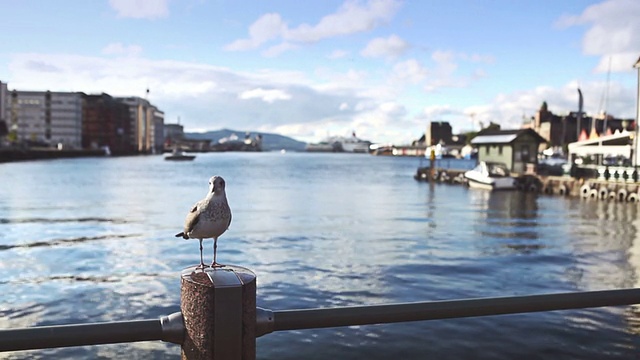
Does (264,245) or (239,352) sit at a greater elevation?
(239,352)

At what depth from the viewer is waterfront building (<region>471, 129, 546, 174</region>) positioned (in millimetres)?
68250

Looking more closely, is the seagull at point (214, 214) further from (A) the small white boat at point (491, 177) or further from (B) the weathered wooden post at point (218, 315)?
(A) the small white boat at point (491, 177)

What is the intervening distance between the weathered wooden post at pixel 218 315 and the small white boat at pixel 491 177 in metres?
64.2

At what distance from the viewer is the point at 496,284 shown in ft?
58.5

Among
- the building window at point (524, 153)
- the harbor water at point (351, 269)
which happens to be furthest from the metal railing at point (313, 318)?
the building window at point (524, 153)

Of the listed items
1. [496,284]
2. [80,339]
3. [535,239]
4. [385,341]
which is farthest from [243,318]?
[535,239]

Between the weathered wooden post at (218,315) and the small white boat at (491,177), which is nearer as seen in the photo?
the weathered wooden post at (218,315)

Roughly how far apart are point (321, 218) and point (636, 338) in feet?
86.3

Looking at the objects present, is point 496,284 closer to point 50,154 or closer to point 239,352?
point 239,352

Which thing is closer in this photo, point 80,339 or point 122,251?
point 80,339

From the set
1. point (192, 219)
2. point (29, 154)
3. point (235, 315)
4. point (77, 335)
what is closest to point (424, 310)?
point (235, 315)

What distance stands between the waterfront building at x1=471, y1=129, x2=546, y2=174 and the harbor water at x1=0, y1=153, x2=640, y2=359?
24997 mm

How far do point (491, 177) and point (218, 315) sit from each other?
214 ft

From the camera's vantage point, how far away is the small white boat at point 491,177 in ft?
212
